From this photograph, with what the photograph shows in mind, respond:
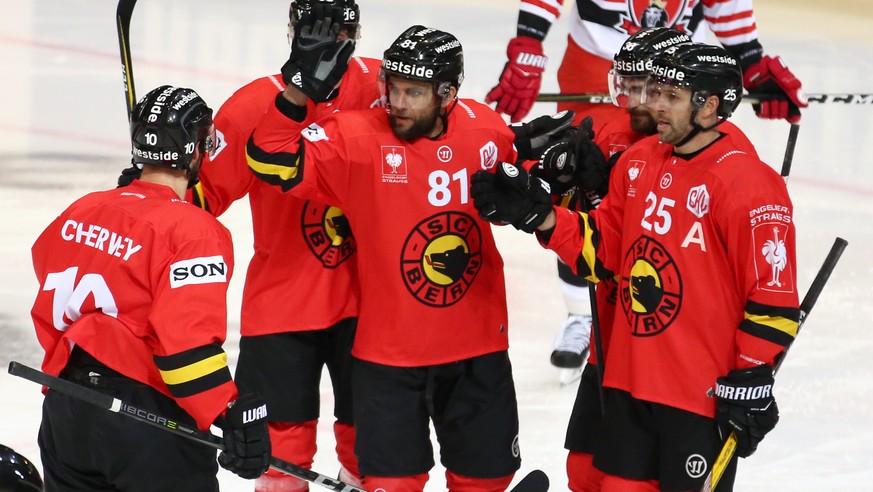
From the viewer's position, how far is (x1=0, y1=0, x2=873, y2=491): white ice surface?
4316 millimetres

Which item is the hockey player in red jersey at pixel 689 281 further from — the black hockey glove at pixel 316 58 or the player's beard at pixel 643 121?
the black hockey glove at pixel 316 58

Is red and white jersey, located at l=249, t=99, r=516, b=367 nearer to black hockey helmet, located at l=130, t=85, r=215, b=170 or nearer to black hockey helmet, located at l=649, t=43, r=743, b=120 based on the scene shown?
black hockey helmet, located at l=130, t=85, r=215, b=170

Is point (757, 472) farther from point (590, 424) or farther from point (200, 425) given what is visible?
point (200, 425)

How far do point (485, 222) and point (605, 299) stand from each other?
38cm

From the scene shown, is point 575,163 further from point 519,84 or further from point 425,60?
point 519,84

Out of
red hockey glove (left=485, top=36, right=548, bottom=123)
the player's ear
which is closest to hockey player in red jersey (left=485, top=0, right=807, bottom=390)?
red hockey glove (left=485, top=36, right=548, bottom=123)

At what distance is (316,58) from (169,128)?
0.39 m

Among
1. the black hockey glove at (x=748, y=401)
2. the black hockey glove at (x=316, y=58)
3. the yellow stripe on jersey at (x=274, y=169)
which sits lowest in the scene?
the black hockey glove at (x=748, y=401)

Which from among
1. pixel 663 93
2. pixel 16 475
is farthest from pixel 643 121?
pixel 16 475

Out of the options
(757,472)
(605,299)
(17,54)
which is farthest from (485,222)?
(17,54)

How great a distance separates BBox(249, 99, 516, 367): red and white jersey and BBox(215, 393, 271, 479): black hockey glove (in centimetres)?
54

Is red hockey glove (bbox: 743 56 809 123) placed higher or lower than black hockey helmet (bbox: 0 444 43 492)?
higher

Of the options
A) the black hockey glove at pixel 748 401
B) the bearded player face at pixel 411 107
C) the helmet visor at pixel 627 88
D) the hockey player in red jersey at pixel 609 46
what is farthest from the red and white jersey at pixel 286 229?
the black hockey glove at pixel 748 401

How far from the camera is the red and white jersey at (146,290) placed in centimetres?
268
